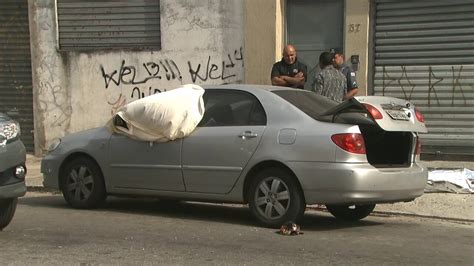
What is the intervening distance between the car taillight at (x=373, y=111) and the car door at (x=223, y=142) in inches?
44.5

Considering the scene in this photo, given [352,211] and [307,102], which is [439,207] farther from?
[307,102]

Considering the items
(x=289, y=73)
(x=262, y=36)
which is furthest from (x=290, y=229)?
(x=262, y=36)

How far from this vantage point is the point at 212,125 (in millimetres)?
7156

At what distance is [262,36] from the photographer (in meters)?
11.9

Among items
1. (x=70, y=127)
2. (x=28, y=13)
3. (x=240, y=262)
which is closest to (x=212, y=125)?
(x=240, y=262)

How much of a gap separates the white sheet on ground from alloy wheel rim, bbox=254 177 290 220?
3240 mm

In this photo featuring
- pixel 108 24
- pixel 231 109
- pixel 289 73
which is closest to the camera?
pixel 231 109

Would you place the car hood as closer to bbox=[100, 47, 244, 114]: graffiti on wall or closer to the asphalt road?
the asphalt road

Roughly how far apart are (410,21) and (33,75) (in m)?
7.76

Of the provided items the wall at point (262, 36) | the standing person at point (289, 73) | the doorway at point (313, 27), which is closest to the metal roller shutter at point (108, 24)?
the wall at point (262, 36)

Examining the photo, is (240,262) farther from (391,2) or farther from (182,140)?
(391,2)

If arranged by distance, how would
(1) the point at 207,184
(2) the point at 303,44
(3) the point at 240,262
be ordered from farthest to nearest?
(2) the point at 303,44, (1) the point at 207,184, (3) the point at 240,262

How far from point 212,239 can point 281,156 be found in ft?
3.69

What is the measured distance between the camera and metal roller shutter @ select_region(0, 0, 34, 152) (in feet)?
44.6
